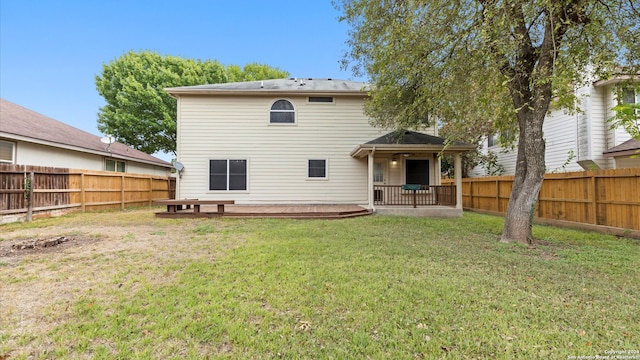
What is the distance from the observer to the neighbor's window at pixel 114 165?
47.6ft

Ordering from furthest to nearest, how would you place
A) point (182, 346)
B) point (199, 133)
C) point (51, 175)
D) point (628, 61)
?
1. point (199, 133)
2. point (51, 175)
3. point (628, 61)
4. point (182, 346)

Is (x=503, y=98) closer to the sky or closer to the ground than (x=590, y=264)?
closer to the sky

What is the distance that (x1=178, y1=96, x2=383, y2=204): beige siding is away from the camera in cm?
1173

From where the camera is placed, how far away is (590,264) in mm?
4305

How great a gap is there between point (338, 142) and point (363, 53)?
4.99m

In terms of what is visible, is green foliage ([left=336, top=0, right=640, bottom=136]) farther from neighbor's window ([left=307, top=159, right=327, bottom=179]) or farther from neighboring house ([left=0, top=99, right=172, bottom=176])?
neighboring house ([left=0, top=99, right=172, bottom=176])

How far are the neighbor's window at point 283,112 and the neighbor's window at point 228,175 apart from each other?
228 cm

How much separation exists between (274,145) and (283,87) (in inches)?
101

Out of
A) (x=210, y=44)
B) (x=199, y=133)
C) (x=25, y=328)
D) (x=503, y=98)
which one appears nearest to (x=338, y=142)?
(x=199, y=133)

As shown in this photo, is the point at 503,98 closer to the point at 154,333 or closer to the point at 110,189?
the point at 154,333

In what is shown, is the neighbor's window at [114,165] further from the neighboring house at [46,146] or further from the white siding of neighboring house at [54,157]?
the white siding of neighboring house at [54,157]

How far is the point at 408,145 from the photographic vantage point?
383 inches

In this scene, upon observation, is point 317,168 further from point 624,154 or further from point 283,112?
point 624,154

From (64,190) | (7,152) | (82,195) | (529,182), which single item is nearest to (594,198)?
(529,182)
